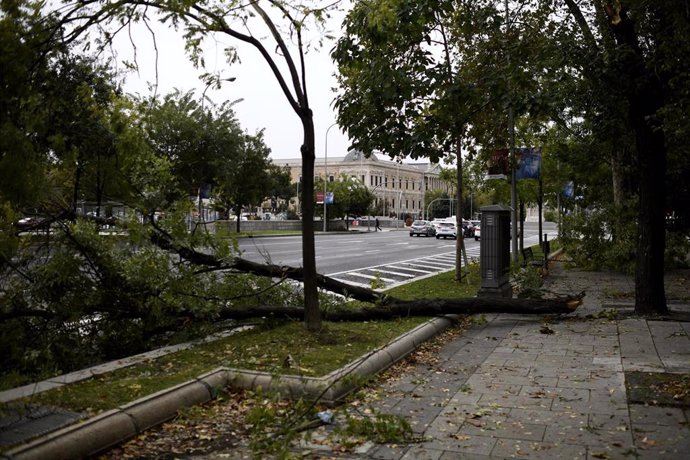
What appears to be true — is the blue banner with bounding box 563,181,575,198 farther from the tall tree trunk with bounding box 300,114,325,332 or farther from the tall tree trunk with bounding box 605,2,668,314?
the tall tree trunk with bounding box 300,114,325,332

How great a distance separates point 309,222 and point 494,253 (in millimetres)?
5172

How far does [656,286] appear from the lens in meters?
10.3

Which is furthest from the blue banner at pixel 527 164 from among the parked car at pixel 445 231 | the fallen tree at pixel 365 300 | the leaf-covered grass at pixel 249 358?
the parked car at pixel 445 231

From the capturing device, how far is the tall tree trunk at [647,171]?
33.7 ft

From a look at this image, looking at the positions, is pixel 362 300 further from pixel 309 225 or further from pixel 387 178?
pixel 387 178

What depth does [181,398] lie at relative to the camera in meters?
5.22

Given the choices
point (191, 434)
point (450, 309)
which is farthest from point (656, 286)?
point (191, 434)

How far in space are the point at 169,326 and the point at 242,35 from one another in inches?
136

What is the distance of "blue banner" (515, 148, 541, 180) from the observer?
58.0 ft

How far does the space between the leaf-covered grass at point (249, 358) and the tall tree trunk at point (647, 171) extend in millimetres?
3772

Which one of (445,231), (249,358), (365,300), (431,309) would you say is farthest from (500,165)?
(445,231)

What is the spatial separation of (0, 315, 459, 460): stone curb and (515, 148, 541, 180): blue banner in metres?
11.1

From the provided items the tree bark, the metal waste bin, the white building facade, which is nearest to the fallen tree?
the tree bark

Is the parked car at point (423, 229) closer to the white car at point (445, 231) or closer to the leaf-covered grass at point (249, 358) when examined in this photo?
the white car at point (445, 231)
